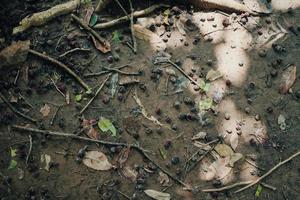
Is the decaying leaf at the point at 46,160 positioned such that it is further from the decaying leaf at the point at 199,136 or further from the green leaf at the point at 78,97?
the decaying leaf at the point at 199,136

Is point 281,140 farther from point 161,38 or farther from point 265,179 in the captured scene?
point 161,38

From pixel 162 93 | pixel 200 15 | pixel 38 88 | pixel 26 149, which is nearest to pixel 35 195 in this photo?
pixel 26 149

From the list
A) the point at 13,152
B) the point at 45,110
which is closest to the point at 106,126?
the point at 45,110

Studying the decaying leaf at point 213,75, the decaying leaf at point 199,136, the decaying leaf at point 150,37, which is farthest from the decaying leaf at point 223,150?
the decaying leaf at point 150,37

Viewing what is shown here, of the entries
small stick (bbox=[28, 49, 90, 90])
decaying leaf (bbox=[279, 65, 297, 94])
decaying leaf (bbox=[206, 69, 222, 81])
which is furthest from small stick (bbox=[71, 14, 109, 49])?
decaying leaf (bbox=[279, 65, 297, 94])

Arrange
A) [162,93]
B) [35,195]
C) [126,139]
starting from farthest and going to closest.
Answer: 1. [162,93]
2. [126,139]
3. [35,195]

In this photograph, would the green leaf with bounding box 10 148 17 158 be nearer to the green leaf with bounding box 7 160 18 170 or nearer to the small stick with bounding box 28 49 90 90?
the green leaf with bounding box 7 160 18 170

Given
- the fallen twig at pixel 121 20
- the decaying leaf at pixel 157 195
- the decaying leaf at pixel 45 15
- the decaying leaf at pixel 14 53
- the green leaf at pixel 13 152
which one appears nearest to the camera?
the decaying leaf at pixel 157 195
